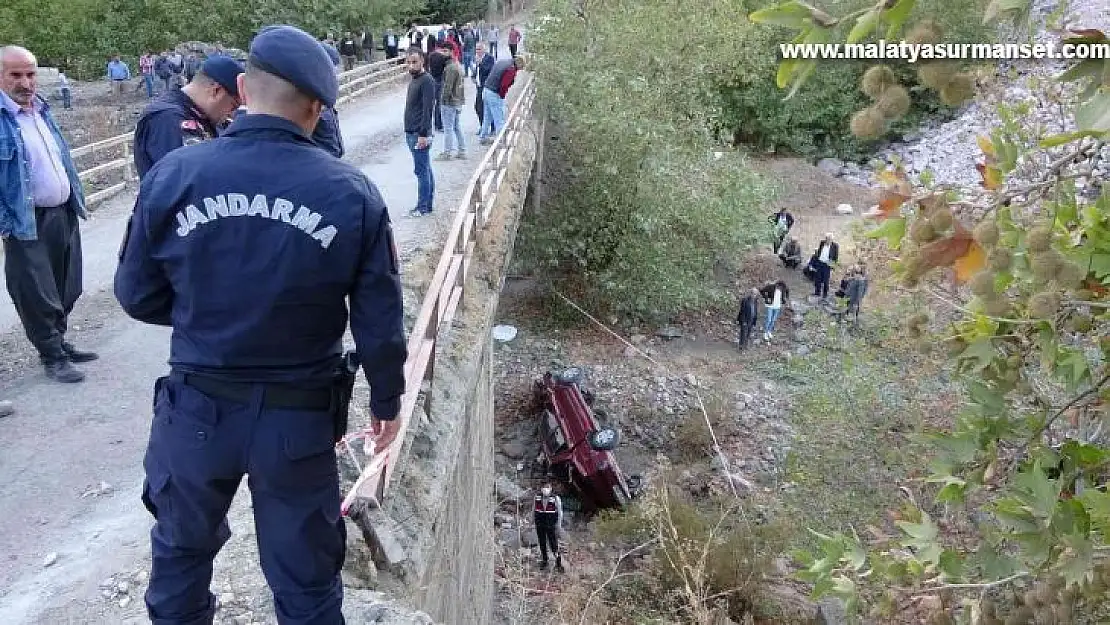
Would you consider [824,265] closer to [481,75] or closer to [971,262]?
[481,75]

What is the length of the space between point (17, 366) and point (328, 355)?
4.06 m

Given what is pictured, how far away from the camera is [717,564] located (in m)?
10.0

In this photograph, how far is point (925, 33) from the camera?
185cm

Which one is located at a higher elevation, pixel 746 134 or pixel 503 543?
pixel 746 134

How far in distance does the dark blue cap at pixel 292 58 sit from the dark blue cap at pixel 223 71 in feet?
6.51

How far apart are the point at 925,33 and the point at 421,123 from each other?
7754mm

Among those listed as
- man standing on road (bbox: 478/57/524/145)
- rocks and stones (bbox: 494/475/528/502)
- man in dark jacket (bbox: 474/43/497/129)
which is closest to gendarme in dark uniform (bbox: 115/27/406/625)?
rocks and stones (bbox: 494/475/528/502)

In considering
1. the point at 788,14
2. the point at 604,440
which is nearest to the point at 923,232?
the point at 788,14

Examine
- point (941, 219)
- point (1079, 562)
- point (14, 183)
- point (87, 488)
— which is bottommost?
point (87, 488)

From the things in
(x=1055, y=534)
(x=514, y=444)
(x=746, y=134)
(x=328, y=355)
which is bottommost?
(x=514, y=444)

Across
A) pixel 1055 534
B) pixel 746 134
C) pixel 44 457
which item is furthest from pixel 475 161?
pixel 746 134

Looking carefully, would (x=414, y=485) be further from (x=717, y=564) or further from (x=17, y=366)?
(x=717, y=564)

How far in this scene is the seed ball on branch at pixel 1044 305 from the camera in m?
2.03

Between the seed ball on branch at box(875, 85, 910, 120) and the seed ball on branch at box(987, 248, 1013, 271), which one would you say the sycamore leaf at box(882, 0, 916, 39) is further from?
the seed ball on branch at box(987, 248, 1013, 271)
